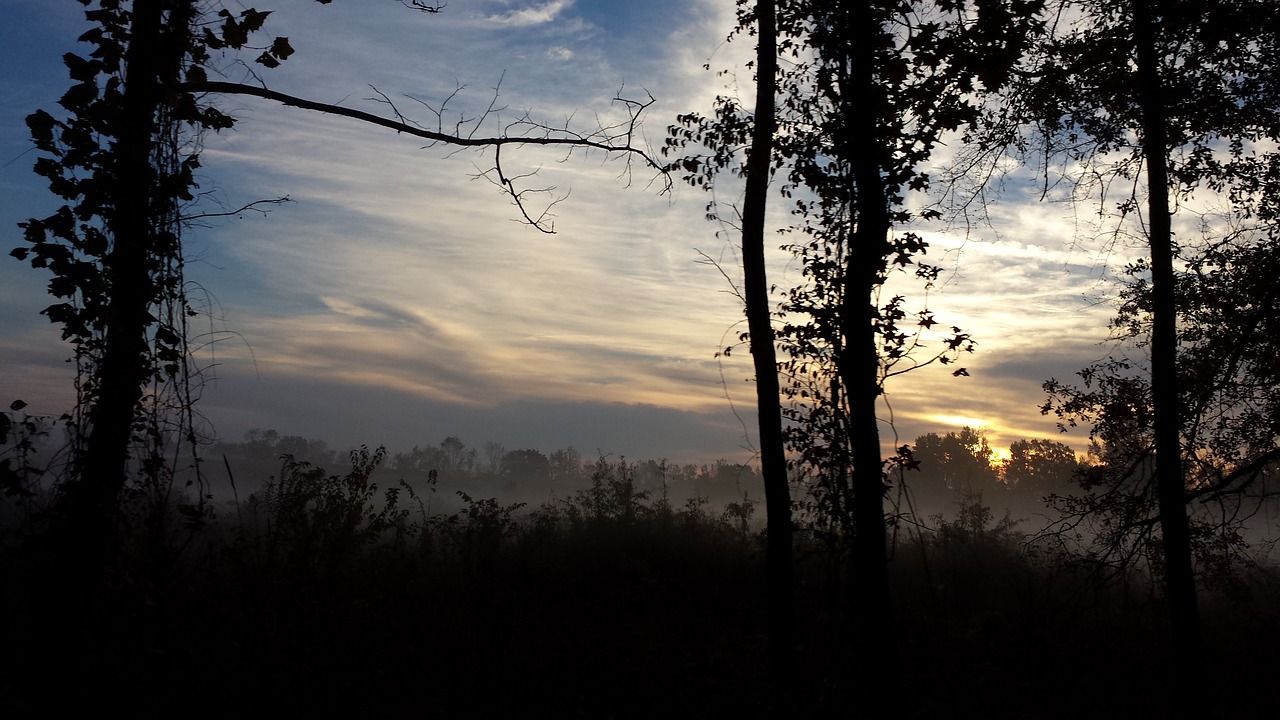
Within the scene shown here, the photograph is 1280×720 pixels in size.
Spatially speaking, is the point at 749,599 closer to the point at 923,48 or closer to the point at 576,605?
the point at 576,605

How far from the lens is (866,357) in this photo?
23.7 feet

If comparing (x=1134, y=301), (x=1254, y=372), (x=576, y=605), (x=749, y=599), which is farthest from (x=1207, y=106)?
(x=576, y=605)

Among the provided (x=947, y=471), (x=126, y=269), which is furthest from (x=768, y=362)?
(x=947, y=471)

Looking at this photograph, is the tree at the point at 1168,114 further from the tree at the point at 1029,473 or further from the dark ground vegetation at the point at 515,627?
the tree at the point at 1029,473

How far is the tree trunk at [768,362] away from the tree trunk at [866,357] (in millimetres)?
786

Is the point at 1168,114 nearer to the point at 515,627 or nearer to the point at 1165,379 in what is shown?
the point at 1165,379

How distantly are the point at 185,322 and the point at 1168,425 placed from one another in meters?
11.2

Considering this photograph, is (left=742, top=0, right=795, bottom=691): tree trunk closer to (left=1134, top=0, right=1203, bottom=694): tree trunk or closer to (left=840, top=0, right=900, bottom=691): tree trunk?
(left=840, top=0, right=900, bottom=691): tree trunk

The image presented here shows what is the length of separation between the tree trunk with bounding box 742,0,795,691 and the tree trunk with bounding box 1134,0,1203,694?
5.01 meters

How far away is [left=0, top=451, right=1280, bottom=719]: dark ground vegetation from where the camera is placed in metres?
6.39

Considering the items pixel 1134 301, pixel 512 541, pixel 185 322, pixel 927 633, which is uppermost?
pixel 1134 301

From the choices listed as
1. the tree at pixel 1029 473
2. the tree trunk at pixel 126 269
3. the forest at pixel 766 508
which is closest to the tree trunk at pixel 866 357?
the forest at pixel 766 508

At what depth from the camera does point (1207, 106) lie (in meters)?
10.2

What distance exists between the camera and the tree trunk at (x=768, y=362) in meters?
7.64
